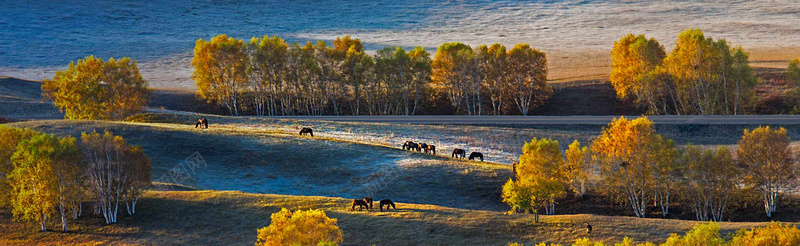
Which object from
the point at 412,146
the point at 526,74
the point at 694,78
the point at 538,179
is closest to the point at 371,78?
the point at 526,74

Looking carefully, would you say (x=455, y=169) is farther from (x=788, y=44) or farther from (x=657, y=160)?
(x=788, y=44)

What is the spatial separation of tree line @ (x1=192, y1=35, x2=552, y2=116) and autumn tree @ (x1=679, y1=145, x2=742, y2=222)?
175 feet

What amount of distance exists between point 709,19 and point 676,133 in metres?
139

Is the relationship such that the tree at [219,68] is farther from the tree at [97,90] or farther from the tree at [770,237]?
the tree at [770,237]

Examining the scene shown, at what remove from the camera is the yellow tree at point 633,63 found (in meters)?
103

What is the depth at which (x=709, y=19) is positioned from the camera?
199 meters

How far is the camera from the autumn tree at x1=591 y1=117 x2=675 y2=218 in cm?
5197

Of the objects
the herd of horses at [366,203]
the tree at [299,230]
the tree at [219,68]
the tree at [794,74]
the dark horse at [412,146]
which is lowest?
the herd of horses at [366,203]

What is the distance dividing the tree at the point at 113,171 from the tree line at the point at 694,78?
2850 inches

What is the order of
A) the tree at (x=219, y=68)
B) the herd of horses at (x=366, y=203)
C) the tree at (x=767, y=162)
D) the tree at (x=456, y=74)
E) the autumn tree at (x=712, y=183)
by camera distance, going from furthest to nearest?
the tree at (x=219, y=68)
the tree at (x=456, y=74)
the tree at (x=767, y=162)
the autumn tree at (x=712, y=183)
the herd of horses at (x=366, y=203)

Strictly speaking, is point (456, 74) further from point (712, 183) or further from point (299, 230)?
point (299, 230)

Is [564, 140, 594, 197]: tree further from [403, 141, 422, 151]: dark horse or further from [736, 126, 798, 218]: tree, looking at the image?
[403, 141, 422, 151]: dark horse

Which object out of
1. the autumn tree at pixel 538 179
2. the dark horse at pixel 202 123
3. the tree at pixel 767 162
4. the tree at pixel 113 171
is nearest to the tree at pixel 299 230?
the autumn tree at pixel 538 179

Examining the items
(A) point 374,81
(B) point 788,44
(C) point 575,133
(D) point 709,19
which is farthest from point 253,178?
(D) point 709,19
